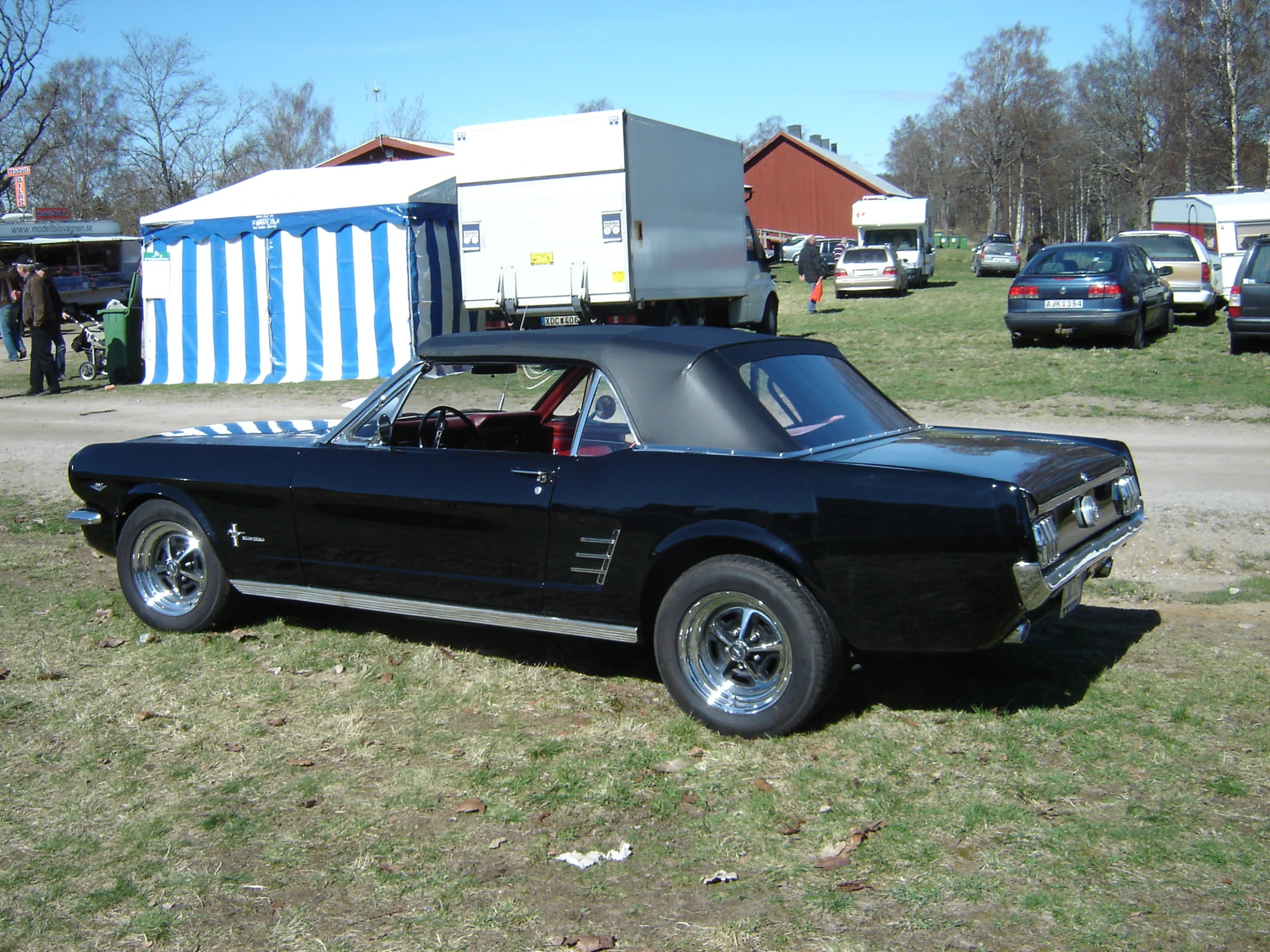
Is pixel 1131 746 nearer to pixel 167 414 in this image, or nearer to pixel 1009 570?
pixel 1009 570

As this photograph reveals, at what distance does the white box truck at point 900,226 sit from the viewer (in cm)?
3816

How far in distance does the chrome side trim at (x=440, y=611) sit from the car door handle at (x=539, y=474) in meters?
0.53

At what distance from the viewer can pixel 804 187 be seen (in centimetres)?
6469

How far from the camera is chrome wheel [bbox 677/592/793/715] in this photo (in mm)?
4145

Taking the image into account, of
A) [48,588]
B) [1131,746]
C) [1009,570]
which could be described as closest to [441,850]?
[1009,570]

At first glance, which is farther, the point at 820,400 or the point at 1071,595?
the point at 820,400

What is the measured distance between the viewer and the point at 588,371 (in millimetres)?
4773

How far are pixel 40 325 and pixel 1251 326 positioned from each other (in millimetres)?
16810

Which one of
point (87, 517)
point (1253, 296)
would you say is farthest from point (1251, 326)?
point (87, 517)

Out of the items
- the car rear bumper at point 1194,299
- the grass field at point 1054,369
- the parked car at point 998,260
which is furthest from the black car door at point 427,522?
the parked car at point 998,260

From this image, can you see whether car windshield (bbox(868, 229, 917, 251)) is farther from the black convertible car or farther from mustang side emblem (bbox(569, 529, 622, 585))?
mustang side emblem (bbox(569, 529, 622, 585))

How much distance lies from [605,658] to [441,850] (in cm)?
185

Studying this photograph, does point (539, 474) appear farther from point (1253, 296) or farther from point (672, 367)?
point (1253, 296)

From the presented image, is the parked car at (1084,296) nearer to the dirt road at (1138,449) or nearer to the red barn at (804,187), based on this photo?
the dirt road at (1138,449)
